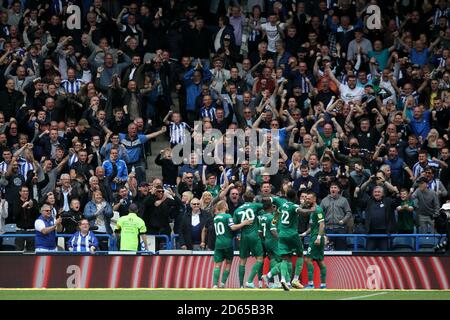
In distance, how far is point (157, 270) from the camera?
25719 millimetres

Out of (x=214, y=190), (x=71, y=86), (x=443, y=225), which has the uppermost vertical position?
(x=71, y=86)

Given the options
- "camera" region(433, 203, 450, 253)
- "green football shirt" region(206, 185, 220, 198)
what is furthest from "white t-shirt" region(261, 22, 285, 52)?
"camera" region(433, 203, 450, 253)

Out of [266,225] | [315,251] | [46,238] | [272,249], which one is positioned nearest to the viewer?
[315,251]

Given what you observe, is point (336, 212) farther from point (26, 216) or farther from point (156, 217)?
point (26, 216)

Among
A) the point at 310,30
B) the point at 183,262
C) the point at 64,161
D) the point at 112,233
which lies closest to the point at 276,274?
the point at 183,262

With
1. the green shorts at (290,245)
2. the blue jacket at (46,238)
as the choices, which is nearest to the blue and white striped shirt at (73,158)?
the blue jacket at (46,238)

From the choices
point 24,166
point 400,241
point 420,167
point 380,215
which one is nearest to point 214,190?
point 380,215

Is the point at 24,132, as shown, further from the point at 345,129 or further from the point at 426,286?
the point at 426,286

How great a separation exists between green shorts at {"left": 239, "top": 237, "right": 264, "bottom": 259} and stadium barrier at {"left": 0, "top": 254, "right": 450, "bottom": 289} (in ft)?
3.56

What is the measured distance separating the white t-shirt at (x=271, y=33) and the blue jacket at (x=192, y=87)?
2134 millimetres

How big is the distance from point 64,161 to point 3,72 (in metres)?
3.78

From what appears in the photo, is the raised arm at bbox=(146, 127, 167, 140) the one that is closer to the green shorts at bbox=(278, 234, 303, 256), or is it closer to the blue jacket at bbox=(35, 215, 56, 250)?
the blue jacket at bbox=(35, 215, 56, 250)

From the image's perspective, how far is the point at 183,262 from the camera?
84.4ft

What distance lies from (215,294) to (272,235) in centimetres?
233
